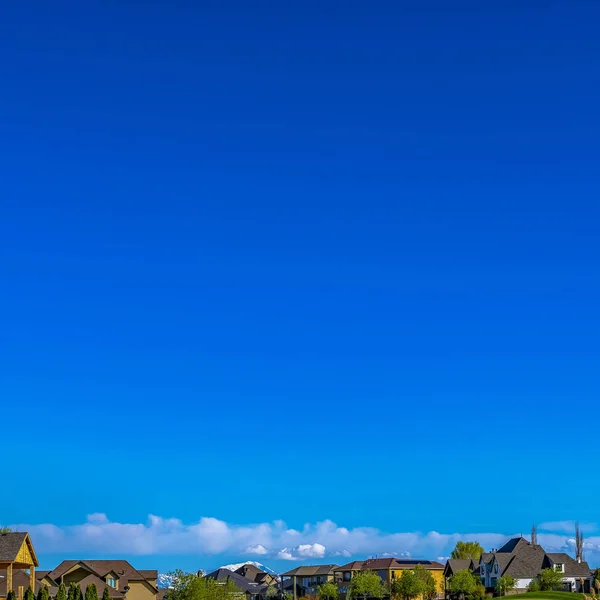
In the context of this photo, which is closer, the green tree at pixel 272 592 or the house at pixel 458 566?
the house at pixel 458 566

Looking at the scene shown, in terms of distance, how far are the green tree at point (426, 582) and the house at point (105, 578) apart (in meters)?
48.2

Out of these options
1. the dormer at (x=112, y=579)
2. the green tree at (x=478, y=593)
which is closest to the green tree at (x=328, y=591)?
the green tree at (x=478, y=593)

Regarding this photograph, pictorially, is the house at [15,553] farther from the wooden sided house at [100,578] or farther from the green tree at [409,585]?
the green tree at [409,585]

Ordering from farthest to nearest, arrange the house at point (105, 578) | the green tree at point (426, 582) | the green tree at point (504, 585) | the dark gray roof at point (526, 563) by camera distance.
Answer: the green tree at point (426, 582)
the dark gray roof at point (526, 563)
the green tree at point (504, 585)
the house at point (105, 578)

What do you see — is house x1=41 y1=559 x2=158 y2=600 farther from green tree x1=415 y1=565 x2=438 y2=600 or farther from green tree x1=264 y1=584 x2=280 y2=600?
green tree x1=264 y1=584 x2=280 y2=600

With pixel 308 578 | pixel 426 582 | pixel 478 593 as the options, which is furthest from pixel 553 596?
pixel 308 578

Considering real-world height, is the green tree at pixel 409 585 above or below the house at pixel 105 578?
below

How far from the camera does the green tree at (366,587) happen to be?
6230 inches

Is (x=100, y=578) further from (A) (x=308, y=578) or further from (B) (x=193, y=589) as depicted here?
(A) (x=308, y=578)

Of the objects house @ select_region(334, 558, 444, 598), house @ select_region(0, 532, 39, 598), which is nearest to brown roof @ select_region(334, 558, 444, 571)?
house @ select_region(334, 558, 444, 598)

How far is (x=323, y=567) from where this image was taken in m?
193

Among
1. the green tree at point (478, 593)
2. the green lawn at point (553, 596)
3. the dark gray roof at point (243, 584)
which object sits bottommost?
the green tree at point (478, 593)

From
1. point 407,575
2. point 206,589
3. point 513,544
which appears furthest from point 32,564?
point 513,544

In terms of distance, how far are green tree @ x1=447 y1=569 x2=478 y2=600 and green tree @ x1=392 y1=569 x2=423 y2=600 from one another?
19.8 ft
